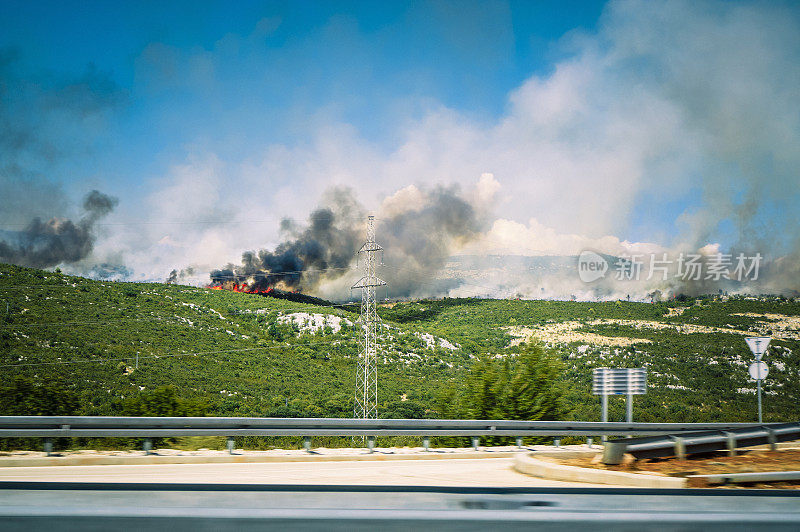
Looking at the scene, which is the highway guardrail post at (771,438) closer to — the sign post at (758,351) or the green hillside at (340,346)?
the sign post at (758,351)

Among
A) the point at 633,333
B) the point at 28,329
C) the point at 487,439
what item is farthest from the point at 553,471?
the point at 633,333

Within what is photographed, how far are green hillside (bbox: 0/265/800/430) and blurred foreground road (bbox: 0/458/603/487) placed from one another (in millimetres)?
17774

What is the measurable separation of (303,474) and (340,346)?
73.7m

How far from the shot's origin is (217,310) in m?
91.1

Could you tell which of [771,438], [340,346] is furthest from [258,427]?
[340,346]

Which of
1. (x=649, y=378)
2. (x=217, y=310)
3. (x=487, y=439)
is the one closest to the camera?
(x=487, y=439)

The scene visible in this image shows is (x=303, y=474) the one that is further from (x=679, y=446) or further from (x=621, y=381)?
(x=621, y=381)

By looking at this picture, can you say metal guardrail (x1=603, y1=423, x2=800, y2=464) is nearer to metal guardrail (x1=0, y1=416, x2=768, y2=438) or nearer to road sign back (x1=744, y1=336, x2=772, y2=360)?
metal guardrail (x1=0, y1=416, x2=768, y2=438)

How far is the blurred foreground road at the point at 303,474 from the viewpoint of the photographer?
10.1 metres

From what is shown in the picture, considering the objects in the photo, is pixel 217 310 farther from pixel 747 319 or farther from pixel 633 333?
pixel 747 319

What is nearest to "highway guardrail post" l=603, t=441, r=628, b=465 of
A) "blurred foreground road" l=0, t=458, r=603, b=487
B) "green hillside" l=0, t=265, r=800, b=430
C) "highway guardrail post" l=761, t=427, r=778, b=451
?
"blurred foreground road" l=0, t=458, r=603, b=487

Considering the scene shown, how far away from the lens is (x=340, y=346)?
278 feet

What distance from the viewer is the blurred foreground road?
10094mm

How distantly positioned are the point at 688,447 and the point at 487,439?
1162 cm
